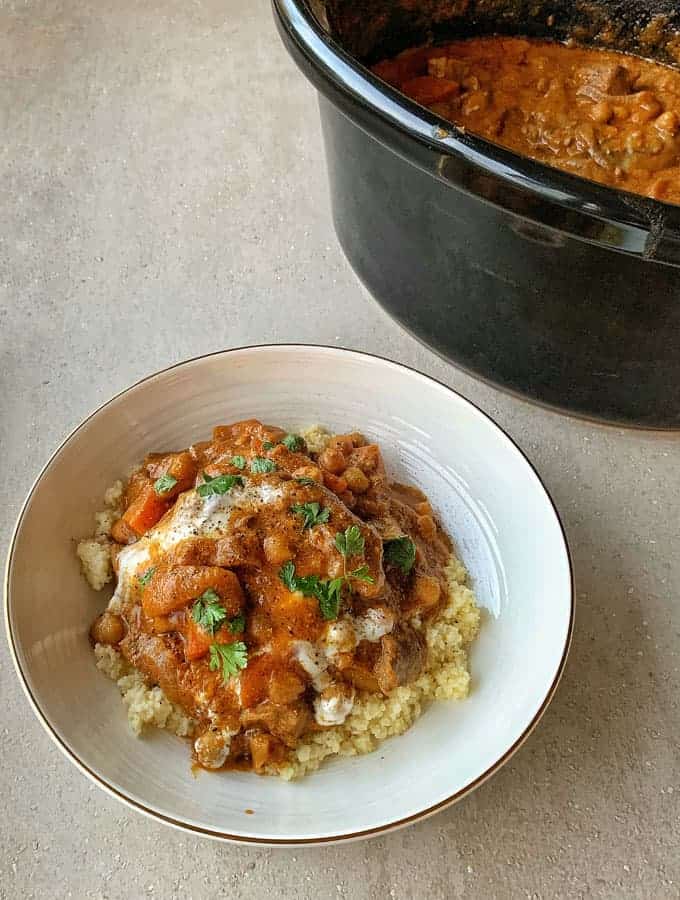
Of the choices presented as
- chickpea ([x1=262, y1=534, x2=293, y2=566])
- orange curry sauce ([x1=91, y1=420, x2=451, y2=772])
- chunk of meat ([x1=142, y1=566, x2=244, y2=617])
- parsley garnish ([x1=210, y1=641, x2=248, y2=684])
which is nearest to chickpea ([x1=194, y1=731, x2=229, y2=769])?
orange curry sauce ([x1=91, y1=420, x2=451, y2=772])

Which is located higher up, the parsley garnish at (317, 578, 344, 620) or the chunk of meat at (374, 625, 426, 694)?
the parsley garnish at (317, 578, 344, 620)

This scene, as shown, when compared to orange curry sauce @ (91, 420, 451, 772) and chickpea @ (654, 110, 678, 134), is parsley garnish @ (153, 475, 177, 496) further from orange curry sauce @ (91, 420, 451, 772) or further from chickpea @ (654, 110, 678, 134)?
chickpea @ (654, 110, 678, 134)

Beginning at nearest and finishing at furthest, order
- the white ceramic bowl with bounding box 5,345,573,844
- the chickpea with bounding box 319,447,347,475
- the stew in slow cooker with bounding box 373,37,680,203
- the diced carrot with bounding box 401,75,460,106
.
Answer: the white ceramic bowl with bounding box 5,345,573,844, the chickpea with bounding box 319,447,347,475, the stew in slow cooker with bounding box 373,37,680,203, the diced carrot with bounding box 401,75,460,106

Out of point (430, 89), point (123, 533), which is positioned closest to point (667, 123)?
point (430, 89)

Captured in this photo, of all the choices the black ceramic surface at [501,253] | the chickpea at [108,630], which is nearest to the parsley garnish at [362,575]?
the chickpea at [108,630]

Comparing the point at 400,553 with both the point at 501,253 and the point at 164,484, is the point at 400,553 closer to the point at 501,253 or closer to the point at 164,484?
the point at 164,484

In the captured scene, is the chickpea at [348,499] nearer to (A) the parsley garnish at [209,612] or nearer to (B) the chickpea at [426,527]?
(B) the chickpea at [426,527]
